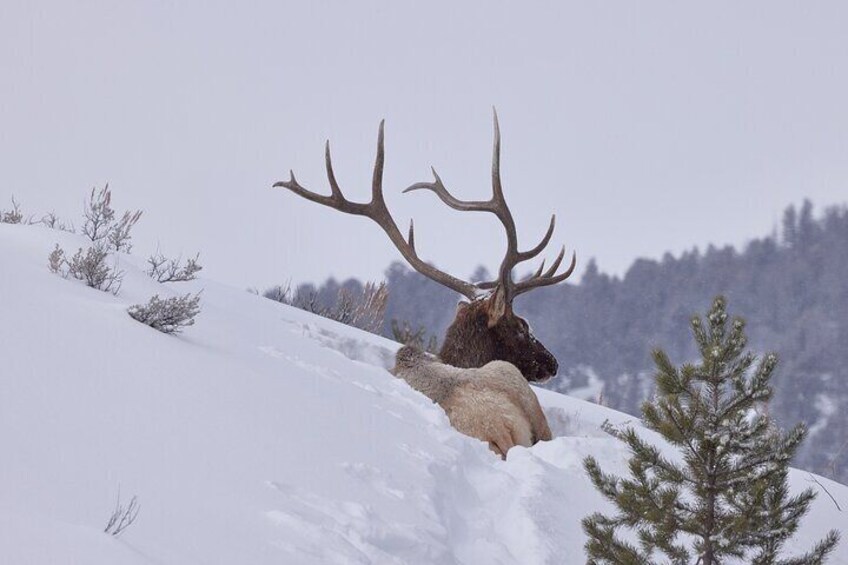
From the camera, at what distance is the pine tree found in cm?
432

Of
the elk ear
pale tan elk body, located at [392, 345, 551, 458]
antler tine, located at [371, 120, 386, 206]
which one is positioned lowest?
pale tan elk body, located at [392, 345, 551, 458]

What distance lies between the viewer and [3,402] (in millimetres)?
3227

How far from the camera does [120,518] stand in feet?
8.77

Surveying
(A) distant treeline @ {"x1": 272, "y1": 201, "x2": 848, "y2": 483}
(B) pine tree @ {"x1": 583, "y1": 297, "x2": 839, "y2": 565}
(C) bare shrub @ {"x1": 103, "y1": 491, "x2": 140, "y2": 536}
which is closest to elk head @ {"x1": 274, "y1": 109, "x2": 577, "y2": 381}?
(B) pine tree @ {"x1": 583, "y1": 297, "x2": 839, "y2": 565}

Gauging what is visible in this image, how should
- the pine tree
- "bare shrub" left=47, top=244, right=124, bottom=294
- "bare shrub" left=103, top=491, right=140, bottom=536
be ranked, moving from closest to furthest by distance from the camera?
"bare shrub" left=103, top=491, right=140, bottom=536 < the pine tree < "bare shrub" left=47, top=244, right=124, bottom=294

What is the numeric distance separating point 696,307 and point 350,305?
80348mm

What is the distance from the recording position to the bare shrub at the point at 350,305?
1359 centimetres

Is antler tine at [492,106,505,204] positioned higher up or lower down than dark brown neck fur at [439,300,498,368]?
higher up

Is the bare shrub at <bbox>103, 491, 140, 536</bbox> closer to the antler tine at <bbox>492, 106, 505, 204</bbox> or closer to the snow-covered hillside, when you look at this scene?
the snow-covered hillside

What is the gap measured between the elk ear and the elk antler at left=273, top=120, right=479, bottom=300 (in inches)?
12.1

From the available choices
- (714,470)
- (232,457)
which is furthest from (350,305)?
(232,457)

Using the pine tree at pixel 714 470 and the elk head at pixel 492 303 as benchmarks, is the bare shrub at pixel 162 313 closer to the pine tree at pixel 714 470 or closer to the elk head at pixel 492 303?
the pine tree at pixel 714 470

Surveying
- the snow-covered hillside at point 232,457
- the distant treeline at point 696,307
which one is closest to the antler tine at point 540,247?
the snow-covered hillside at point 232,457

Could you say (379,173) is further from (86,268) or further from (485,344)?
(86,268)
